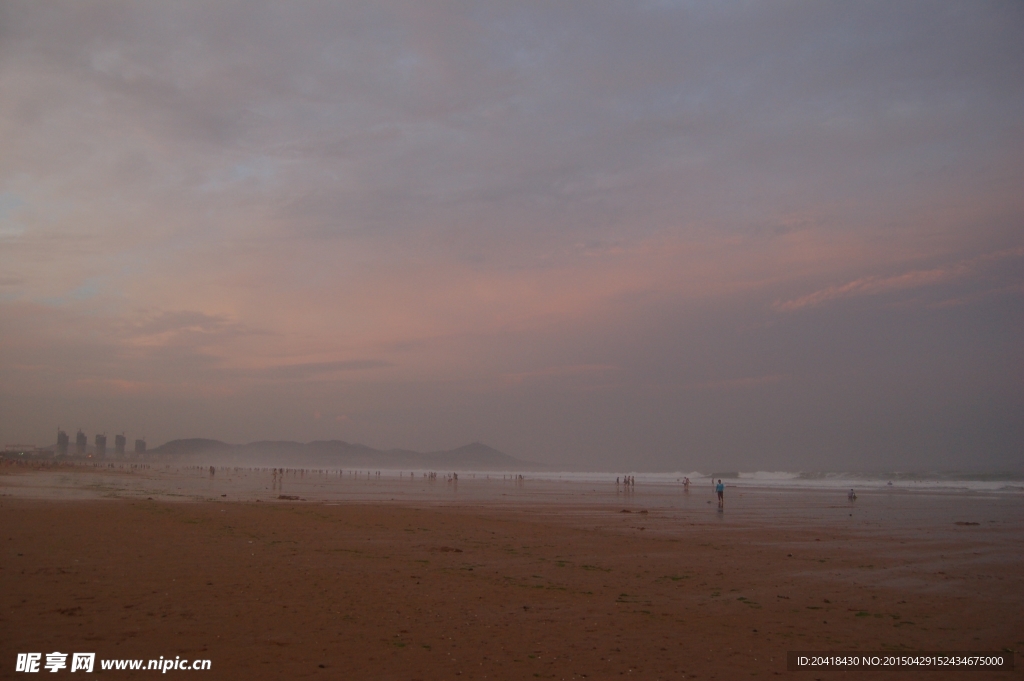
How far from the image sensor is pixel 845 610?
503 inches

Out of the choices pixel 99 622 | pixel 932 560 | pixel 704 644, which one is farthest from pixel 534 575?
pixel 932 560

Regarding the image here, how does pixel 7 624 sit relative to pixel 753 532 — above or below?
above

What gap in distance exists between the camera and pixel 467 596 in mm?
12773

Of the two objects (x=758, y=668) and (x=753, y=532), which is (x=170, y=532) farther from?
(x=753, y=532)

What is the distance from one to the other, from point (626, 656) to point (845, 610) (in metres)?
6.45

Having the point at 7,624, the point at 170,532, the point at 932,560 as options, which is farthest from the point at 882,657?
the point at 170,532

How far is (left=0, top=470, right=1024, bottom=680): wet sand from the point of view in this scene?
903cm

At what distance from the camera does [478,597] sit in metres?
12.7

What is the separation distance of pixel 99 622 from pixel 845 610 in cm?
1439

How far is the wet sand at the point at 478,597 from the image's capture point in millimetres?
9031

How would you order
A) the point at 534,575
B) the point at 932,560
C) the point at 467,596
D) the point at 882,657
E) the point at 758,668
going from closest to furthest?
the point at 758,668
the point at 882,657
the point at 467,596
the point at 534,575
the point at 932,560

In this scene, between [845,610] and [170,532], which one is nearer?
[845,610]

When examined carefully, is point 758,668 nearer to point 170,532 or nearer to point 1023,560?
point 1023,560

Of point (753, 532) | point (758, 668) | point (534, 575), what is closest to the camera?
point (758, 668)
